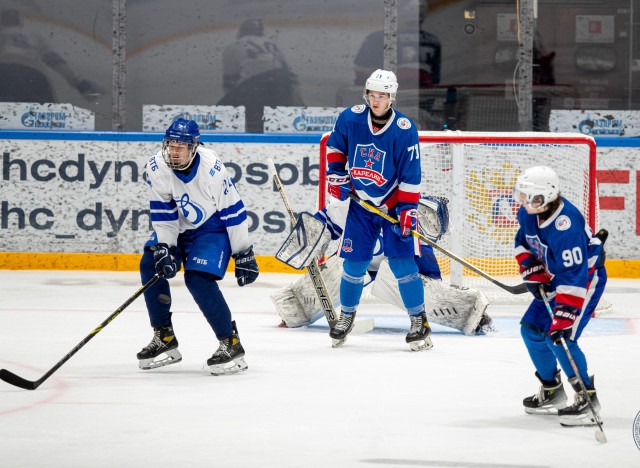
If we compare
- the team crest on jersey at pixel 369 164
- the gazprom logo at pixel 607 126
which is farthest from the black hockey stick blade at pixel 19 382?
the gazprom logo at pixel 607 126

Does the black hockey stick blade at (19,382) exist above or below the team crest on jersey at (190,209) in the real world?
below

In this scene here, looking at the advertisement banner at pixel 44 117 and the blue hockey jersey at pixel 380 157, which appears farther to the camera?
the advertisement banner at pixel 44 117

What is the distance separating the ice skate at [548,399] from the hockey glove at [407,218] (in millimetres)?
1462

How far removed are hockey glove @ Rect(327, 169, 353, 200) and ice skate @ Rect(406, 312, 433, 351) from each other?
2.11 feet

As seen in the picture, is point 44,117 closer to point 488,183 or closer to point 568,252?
point 488,183

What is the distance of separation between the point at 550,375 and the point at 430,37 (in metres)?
5.03

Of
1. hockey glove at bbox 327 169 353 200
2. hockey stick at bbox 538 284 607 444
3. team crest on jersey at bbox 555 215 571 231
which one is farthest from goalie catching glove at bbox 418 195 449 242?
team crest on jersey at bbox 555 215 571 231

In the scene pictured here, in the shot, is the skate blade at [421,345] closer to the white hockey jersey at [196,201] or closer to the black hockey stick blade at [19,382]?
the white hockey jersey at [196,201]

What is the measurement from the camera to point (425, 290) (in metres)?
6.17

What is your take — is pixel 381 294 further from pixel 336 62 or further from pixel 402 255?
pixel 336 62

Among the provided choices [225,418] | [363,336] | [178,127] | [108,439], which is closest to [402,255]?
[363,336]

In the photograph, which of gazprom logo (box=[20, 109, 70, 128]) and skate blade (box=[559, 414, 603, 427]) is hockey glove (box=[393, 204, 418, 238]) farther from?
gazprom logo (box=[20, 109, 70, 128])

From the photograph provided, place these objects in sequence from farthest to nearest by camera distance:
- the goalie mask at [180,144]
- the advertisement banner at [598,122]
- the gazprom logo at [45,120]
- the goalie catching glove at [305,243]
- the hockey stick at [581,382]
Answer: the gazprom logo at [45,120]
the advertisement banner at [598,122]
the goalie catching glove at [305,243]
the goalie mask at [180,144]
the hockey stick at [581,382]

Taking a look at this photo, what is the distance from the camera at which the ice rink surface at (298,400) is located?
3.46 m
